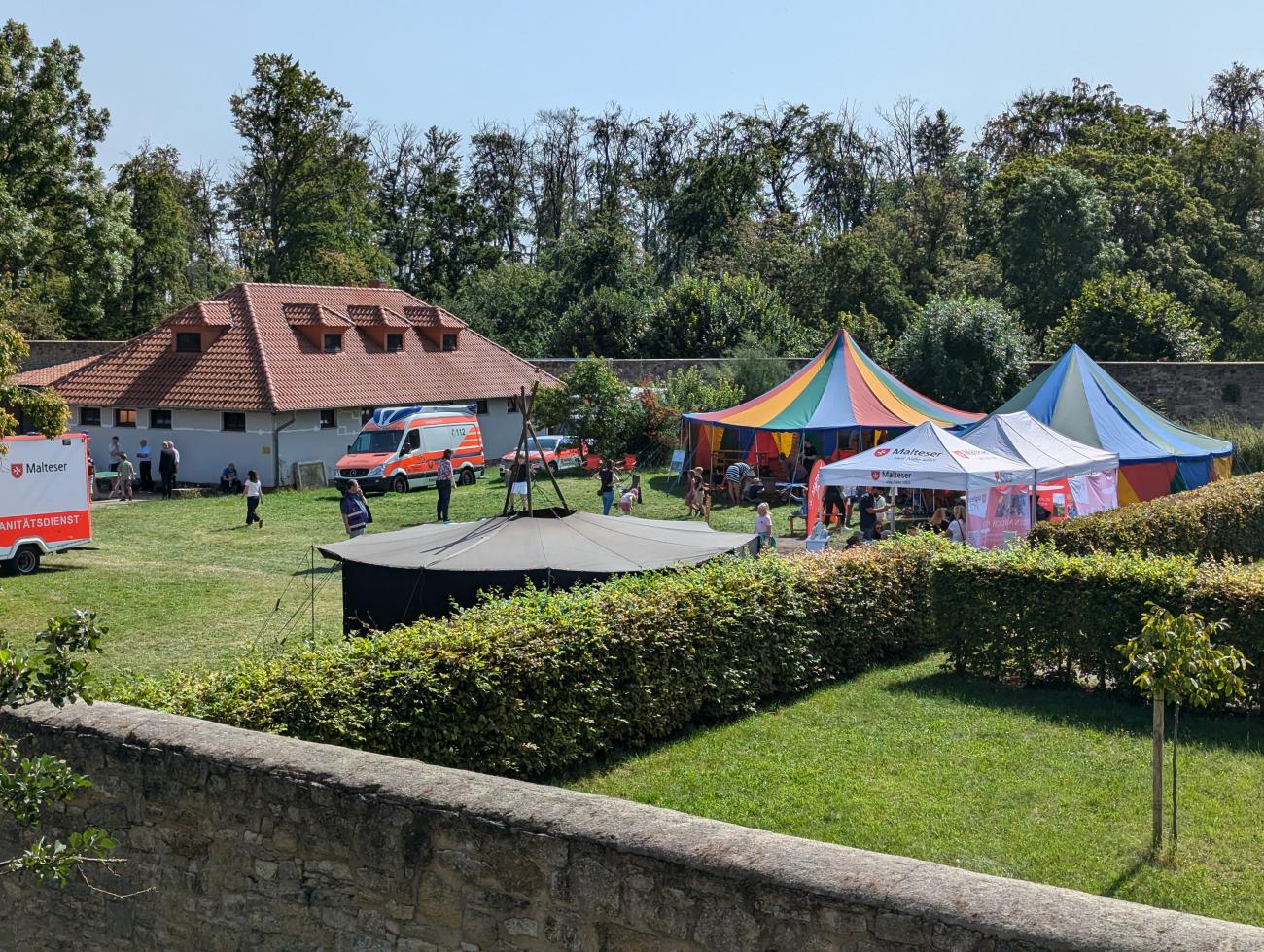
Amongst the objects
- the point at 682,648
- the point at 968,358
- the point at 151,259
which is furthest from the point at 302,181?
the point at 682,648

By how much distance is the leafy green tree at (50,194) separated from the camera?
40.5 metres

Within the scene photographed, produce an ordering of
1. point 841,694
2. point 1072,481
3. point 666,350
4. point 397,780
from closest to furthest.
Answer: point 397,780, point 841,694, point 1072,481, point 666,350

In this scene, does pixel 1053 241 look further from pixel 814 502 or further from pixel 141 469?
pixel 141 469

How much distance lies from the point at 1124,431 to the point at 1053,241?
77.1 feet

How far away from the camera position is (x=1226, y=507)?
61.9 feet

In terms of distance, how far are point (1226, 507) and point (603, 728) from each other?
1206 cm

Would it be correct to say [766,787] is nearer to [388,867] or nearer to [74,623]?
[388,867]

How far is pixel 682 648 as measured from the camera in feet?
36.6

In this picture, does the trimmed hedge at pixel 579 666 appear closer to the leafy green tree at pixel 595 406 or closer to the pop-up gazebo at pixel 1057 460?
the pop-up gazebo at pixel 1057 460

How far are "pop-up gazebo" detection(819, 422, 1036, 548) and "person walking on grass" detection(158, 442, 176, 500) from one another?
55.1 ft

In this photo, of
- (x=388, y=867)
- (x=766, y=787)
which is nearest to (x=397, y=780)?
(x=388, y=867)

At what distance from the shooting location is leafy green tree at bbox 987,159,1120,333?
45625 millimetres

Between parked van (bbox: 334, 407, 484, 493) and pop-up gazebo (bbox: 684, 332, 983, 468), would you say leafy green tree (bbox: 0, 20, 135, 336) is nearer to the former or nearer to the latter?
parked van (bbox: 334, 407, 484, 493)

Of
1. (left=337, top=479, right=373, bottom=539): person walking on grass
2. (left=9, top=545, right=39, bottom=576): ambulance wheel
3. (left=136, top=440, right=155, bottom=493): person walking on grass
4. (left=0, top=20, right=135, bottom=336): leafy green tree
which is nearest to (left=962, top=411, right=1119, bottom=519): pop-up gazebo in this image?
(left=337, top=479, right=373, bottom=539): person walking on grass
